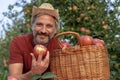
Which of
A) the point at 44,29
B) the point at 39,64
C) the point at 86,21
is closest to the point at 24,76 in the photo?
the point at 39,64

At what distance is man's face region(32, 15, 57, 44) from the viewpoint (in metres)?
2.79

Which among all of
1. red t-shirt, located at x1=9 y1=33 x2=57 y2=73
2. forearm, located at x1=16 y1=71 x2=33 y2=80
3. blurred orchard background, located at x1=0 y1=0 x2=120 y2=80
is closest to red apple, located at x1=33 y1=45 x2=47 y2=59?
forearm, located at x1=16 y1=71 x2=33 y2=80

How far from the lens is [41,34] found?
2789mm

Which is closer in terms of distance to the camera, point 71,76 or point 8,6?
point 71,76

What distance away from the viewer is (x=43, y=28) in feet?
9.20

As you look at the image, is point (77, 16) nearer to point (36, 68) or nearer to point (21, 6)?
point (21, 6)

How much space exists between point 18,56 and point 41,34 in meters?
0.23

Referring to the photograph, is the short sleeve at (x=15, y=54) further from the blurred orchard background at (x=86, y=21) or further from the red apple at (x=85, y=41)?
the blurred orchard background at (x=86, y=21)

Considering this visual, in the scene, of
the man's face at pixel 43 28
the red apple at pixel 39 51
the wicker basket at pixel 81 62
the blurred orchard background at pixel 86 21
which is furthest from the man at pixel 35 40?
the blurred orchard background at pixel 86 21

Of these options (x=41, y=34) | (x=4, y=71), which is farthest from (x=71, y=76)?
(x=4, y=71)

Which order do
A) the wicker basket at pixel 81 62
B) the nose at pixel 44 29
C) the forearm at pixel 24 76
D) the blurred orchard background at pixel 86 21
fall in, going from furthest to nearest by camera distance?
the blurred orchard background at pixel 86 21 → the nose at pixel 44 29 → the forearm at pixel 24 76 → the wicker basket at pixel 81 62

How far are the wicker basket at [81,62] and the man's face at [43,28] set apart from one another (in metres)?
0.33

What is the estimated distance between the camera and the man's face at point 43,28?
9.15 ft

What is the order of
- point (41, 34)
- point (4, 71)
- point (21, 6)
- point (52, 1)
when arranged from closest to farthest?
1. point (41, 34)
2. point (4, 71)
3. point (52, 1)
4. point (21, 6)
